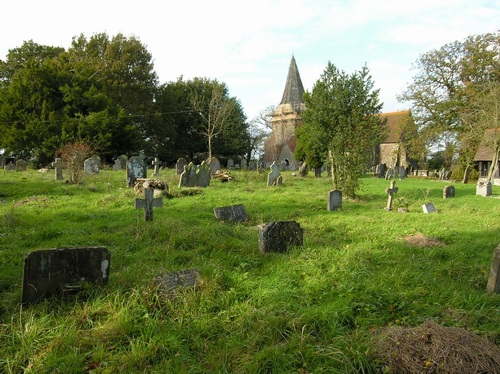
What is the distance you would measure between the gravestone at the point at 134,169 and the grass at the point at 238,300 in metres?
6.80

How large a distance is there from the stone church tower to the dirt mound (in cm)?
4208

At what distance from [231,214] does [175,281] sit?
4489mm

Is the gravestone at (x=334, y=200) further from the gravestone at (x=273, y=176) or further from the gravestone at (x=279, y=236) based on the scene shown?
the gravestone at (x=273, y=176)

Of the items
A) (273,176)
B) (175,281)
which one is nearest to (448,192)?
(273,176)

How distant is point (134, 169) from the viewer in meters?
14.9

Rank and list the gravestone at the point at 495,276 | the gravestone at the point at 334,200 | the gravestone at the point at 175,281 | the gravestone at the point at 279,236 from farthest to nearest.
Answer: the gravestone at the point at 334,200, the gravestone at the point at 279,236, the gravestone at the point at 495,276, the gravestone at the point at 175,281

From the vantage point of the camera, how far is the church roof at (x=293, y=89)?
50.6 m

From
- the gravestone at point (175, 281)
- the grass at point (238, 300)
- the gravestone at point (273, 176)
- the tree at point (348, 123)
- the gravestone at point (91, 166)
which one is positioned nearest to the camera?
the grass at point (238, 300)

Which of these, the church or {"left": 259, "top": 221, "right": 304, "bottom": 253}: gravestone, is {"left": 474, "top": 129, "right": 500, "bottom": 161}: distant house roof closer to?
the church

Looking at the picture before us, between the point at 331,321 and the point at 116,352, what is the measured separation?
2.02 meters

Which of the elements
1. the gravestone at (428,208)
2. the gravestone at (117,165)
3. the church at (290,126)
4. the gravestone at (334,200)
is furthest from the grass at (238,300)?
the church at (290,126)

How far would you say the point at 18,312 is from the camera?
11.7 ft

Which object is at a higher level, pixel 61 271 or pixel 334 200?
pixel 334 200

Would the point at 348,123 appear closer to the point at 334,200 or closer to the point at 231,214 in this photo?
the point at 334,200
